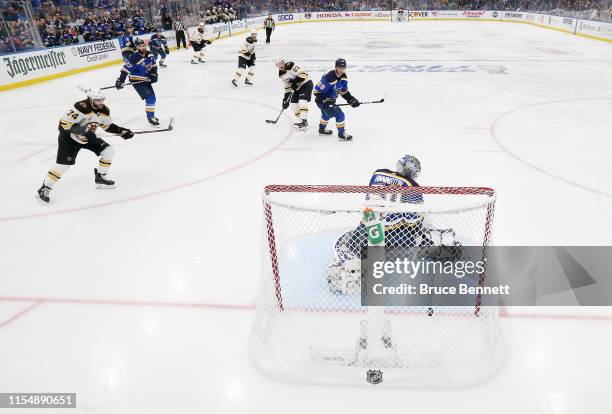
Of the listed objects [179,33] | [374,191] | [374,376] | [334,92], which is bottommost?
[374,376]

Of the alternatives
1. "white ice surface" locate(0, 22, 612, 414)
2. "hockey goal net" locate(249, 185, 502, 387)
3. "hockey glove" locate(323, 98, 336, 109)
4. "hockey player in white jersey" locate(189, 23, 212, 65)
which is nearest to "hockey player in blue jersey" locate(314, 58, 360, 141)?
"hockey glove" locate(323, 98, 336, 109)

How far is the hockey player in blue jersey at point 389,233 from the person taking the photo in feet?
7.93

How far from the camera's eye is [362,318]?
260 centimetres

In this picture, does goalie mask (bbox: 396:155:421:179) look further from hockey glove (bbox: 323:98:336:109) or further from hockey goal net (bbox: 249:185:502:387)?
hockey glove (bbox: 323:98:336:109)

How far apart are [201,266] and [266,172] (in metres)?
2.11

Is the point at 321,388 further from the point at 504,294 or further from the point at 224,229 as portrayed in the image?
the point at 224,229

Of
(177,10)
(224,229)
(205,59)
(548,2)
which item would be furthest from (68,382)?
(548,2)

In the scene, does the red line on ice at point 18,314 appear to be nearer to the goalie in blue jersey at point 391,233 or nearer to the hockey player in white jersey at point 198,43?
the goalie in blue jersey at point 391,233

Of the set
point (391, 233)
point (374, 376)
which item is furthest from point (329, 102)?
point (374, 376)

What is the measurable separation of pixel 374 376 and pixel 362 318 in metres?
0.44

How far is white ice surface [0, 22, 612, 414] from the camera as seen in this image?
225 cm

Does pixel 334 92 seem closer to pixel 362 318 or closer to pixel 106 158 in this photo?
pixel 106 158

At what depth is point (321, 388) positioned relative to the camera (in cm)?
221

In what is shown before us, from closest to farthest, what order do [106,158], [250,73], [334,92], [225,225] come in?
[225,225] < [106,158] < [334,92] < [250,73]
